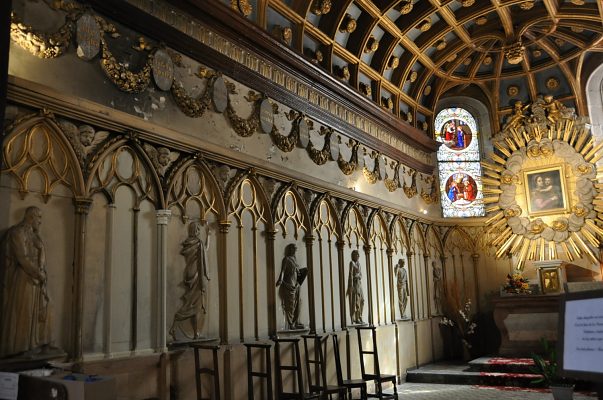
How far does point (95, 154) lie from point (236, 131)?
2.48 m

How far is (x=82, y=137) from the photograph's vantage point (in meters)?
5.68

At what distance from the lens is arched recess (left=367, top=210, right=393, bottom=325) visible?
11.1 metres

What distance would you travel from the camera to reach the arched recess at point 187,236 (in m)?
6.56

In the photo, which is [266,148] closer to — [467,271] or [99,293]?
[99,293]

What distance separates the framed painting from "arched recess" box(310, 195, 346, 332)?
664cm

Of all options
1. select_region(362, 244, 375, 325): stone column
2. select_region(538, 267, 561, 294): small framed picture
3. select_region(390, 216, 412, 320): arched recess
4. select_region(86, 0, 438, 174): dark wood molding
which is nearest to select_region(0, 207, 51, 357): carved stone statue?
select_region(86, 0, 438, 174): dark wood molding

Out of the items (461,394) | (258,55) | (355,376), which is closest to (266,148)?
(258,55)

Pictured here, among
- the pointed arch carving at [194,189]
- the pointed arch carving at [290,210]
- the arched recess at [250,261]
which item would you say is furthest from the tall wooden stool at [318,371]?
the pointed arch carving at [194,189]

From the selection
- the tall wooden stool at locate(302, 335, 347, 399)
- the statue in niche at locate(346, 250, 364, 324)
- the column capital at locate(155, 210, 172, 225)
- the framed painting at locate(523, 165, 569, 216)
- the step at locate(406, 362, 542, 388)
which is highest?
the framed painting at locate(523, 165, 569, 216)

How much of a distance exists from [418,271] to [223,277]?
6971 millimetres

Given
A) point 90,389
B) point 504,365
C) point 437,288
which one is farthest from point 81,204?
point 437,288

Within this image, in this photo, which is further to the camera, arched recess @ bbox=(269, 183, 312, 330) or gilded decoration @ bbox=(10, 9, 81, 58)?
arched recess @ bbox=(269, 183, 312, 330)

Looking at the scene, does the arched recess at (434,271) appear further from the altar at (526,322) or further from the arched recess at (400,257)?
the altar at (526,322)

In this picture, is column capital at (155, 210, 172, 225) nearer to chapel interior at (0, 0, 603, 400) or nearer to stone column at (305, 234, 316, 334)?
chapel interior at (0, 0, 603, 400)
